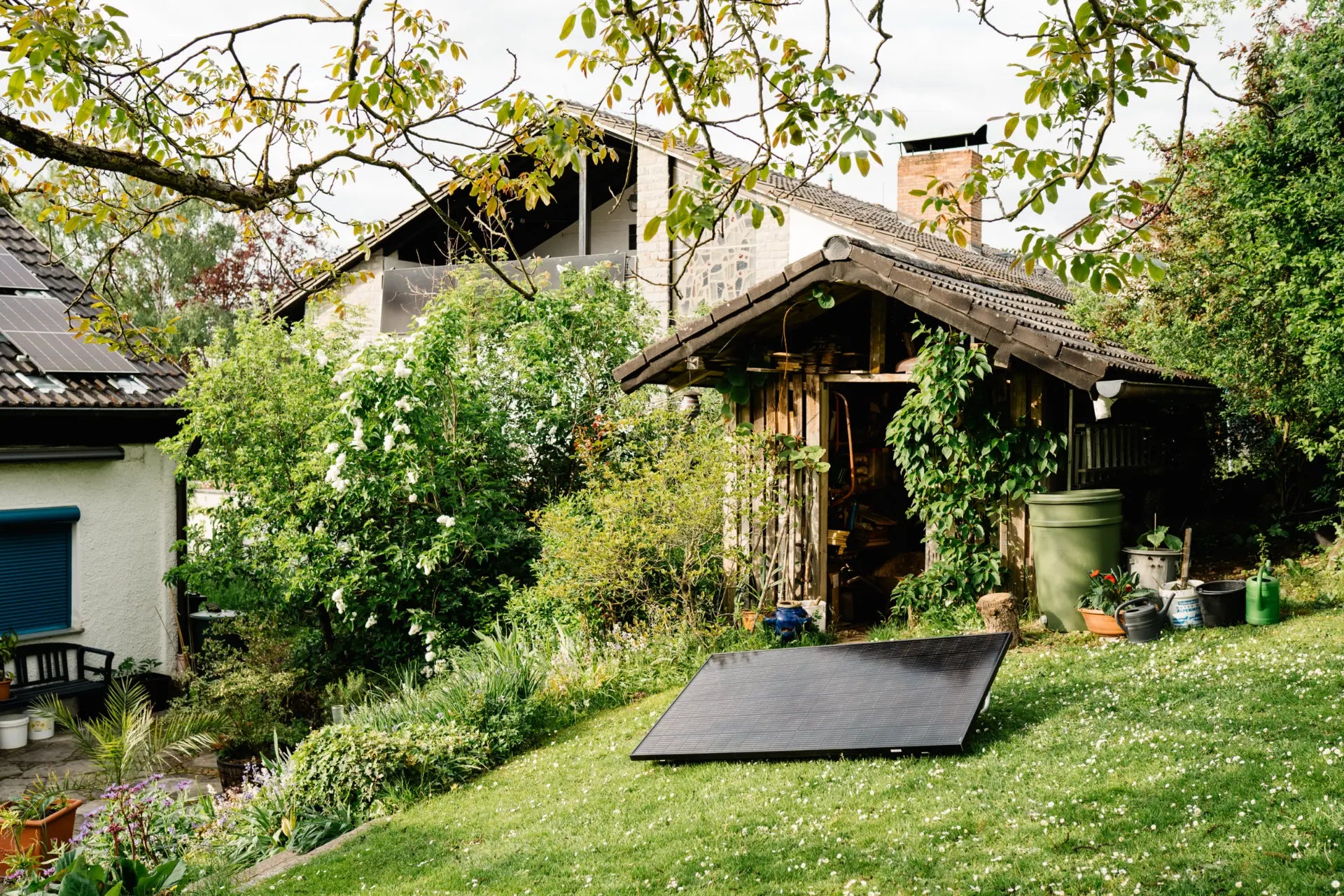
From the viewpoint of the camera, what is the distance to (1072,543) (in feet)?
29.2

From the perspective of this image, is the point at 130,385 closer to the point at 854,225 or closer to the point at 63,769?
the point at 63,769

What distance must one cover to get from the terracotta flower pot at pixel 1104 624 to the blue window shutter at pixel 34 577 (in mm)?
11180

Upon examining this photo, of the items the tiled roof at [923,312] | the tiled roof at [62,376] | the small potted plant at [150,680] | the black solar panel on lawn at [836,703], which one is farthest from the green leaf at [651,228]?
the small potted plant at [150,680]

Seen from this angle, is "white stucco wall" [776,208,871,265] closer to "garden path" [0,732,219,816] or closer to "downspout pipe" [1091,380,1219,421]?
"downspout pipe" [1091,380,1219,421]

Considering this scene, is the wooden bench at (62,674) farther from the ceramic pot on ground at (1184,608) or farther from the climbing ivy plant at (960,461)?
the ceramic pot on ground at (1184,608)

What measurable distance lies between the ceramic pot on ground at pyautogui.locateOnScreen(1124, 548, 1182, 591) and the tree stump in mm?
1244

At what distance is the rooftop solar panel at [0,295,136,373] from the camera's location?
12.4 metres

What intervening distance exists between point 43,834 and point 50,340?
806cm

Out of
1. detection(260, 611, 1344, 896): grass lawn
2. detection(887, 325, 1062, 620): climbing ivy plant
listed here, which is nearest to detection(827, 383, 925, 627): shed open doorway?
detection(887, 325, 1062, 620): climbing ivy plant

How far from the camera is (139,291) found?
3478cm

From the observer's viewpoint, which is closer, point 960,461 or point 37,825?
point 37,825

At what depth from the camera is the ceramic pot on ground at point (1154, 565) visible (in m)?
8.95

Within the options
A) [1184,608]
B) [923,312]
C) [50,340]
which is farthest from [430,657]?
[1184,608]

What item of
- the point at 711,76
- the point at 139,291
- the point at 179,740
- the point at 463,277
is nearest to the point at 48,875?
the point at 179,740
